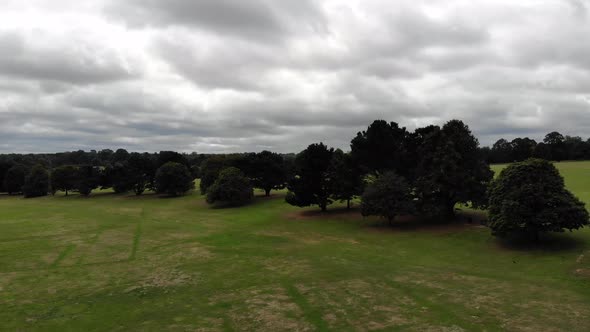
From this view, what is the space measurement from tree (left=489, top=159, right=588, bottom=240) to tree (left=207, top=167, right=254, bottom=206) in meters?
44.9

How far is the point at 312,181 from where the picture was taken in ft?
181

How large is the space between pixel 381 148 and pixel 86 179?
8335cm

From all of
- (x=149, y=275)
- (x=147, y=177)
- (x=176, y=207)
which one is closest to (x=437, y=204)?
(x=149, y=275)

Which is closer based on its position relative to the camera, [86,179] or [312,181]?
[312,181]

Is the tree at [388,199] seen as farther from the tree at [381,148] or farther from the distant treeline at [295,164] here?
the tree at [381,148]

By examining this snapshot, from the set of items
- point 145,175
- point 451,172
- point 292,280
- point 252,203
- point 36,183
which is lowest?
point 292,280

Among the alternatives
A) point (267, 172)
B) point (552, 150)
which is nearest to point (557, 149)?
point (552, 150)

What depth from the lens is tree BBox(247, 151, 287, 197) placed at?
249ft

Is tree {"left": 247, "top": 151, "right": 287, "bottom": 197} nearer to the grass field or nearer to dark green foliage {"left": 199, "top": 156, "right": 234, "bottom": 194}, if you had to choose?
dark green foliage {"left": 199, "top": 156, "right": 234, "bottom": 194}

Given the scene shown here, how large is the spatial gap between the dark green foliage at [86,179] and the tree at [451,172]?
291 feet

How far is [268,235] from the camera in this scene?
4084 cm

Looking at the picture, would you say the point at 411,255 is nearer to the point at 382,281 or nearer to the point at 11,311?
the point at 382,281

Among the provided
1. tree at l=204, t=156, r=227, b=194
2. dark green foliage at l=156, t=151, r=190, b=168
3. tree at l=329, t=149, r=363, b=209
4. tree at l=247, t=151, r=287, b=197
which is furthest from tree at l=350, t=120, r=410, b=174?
dark green foliage at l=156, t=151, r=190, b=168

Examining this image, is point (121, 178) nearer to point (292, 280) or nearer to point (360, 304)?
point (292, 280)
